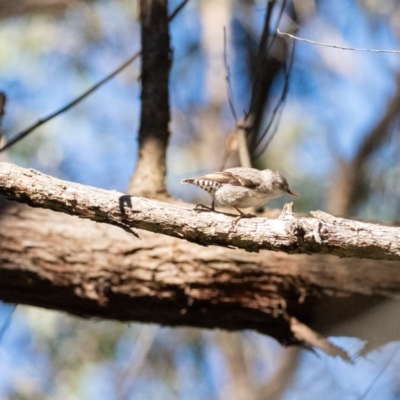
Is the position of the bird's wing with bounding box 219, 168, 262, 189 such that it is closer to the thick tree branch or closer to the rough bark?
the thick tree branch

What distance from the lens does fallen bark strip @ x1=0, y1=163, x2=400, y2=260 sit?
6.99ft

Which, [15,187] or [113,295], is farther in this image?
[113,295]

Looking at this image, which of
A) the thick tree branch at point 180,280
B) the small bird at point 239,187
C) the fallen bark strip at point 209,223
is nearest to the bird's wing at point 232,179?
the small bird at point 239,187

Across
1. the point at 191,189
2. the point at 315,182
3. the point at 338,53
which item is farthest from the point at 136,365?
the point at 338,53

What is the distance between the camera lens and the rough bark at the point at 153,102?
3.56 metres

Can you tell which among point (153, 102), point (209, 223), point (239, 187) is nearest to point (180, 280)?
point (239, 187)

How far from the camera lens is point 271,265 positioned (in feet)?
10.1

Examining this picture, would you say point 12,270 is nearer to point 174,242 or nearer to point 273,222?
point 174,242

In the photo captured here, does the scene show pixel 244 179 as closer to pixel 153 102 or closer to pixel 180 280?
pixel 180 280

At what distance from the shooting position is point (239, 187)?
3.07 meters

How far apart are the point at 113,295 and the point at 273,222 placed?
117cm

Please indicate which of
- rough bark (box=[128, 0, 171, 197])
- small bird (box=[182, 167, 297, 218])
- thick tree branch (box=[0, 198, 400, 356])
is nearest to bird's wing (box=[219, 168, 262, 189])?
small bird (box=[182, 167, 297, 218])

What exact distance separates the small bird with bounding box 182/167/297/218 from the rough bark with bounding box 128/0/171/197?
513 mm

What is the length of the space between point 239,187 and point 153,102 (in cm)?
95
